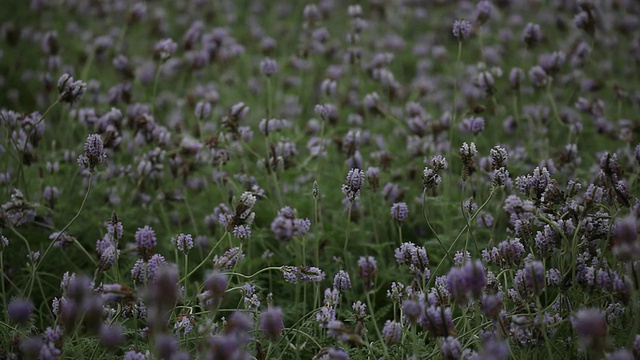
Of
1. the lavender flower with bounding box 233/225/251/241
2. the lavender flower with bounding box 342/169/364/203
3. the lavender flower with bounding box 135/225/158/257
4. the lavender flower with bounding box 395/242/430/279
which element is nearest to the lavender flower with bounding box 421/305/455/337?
the lavender flower with bounding box 395/242/430/279

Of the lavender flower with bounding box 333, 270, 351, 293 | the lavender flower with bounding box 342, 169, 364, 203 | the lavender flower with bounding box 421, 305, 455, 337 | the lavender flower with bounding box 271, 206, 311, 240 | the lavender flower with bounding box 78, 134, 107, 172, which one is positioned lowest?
the lavender flower with bounding box 333, 270, 351, 293

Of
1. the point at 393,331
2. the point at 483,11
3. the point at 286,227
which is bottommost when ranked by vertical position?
the point at 393,331

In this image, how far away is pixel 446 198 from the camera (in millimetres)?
3826

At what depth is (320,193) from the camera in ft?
12.7

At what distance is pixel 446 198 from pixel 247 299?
5.00 ft

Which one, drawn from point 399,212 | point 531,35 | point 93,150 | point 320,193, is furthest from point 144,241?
point 531,35

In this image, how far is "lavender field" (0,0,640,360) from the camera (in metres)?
2.51

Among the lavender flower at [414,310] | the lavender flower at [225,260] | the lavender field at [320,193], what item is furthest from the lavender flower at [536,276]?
the lavender flower at [225,260]

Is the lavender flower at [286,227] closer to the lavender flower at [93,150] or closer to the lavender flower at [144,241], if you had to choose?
the lavender flower at [144,241]

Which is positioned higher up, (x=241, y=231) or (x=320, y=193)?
(x=241, y=231)

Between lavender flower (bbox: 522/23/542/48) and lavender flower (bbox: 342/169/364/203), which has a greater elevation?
lavender flower (bbox: 522/23/542/48)

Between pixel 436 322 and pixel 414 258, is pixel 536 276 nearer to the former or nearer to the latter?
pixel 436 322

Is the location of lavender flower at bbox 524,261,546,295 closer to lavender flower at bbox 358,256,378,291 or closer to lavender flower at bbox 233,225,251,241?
lavender flower at bbox 358,256,378,291

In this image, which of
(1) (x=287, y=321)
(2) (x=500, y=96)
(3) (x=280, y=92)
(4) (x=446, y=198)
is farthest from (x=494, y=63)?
(1) (x=287, y=321)
